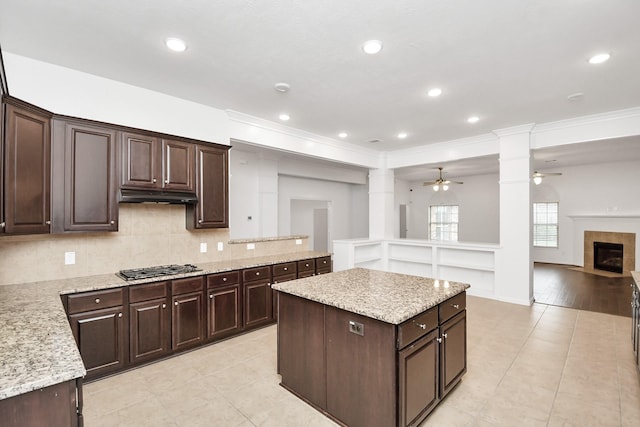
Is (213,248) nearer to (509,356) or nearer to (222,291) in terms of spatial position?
(222,291)

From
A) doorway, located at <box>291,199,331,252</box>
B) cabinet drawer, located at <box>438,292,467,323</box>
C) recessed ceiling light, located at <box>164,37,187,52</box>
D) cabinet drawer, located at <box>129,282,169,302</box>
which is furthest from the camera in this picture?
doorway, located at <box>291,199,331,252</box>

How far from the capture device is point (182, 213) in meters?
3.75

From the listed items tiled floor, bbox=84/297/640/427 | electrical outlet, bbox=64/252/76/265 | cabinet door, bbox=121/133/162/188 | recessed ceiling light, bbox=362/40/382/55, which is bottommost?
tiled floor, bbox=84/297/640/427

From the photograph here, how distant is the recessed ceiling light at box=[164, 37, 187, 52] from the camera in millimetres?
2514

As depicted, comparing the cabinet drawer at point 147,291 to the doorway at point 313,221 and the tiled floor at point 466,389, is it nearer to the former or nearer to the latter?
the tiled floor at point 466,389

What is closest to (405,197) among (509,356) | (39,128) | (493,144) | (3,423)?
(493,144)

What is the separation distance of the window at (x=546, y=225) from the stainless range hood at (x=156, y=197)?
991 cm

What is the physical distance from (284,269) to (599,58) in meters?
4.03

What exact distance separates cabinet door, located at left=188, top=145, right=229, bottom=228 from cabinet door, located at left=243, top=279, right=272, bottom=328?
0.86 m

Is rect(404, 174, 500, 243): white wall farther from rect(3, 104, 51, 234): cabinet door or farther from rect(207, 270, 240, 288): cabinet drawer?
rect(3, 104, 51, 234): cabinet door

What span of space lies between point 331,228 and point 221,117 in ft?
19.3

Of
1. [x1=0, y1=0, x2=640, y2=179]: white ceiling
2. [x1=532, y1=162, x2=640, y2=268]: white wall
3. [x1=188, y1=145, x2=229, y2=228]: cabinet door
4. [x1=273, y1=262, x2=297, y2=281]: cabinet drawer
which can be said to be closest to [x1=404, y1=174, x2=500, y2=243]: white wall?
[x1=532, y1=162, x2=640, y2=268]: white wall

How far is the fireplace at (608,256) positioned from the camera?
7922 millimetres

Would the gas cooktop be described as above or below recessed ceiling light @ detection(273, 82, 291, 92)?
below
